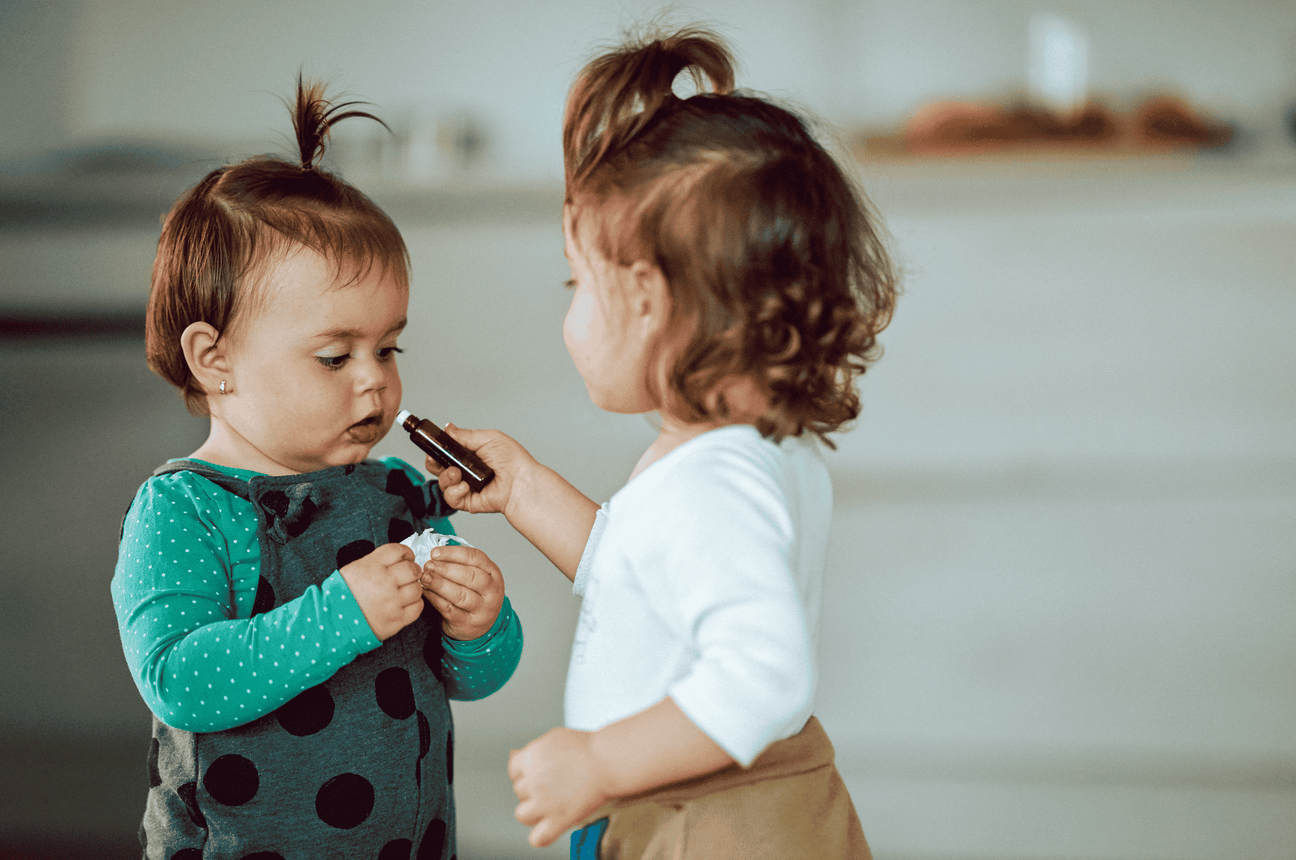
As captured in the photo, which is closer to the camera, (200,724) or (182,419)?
(200,724)

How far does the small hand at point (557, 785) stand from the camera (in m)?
0.48

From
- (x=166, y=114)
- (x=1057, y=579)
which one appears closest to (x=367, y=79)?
(x=166, y=114)

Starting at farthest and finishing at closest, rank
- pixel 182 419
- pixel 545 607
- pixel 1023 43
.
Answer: pixel 1023 43, pixel 545 607, pixel 182 419

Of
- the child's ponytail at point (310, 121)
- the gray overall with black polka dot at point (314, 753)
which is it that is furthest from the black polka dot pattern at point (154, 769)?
the child's ponytail at point (310, 121)

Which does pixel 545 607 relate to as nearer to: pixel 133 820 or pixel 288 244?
pixel 133 820

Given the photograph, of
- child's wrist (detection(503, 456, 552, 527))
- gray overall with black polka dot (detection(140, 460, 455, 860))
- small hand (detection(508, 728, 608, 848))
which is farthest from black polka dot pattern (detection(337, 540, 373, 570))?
small hand (detection(508, 728, 608, 848))

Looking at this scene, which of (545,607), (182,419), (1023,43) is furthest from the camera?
(1023,43)

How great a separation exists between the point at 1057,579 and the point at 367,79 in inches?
48.8

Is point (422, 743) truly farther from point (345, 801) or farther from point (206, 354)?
point (206, 354)

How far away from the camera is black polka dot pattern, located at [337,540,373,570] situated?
26.4 inches

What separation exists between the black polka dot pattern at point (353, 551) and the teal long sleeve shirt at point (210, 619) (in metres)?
0.03

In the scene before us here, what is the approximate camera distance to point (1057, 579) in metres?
1.25

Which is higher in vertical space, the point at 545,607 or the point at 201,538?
the point at 201,538

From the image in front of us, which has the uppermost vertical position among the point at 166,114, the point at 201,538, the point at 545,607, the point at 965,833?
the point at 166,114
